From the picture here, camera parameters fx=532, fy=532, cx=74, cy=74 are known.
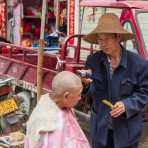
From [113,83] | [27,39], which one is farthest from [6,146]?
[27,39]

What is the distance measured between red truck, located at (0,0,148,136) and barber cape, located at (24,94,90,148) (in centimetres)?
252

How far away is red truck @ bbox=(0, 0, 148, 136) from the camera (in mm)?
6156

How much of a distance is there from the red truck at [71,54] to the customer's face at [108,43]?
1715mm

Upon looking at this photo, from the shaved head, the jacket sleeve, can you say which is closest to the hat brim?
the jacket sleeve

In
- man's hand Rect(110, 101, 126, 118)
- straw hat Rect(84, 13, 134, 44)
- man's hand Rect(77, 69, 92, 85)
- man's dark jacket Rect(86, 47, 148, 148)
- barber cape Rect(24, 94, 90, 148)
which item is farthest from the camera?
man's hand Rect(77, 69, 92, 85)

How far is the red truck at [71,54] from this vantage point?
6.16m

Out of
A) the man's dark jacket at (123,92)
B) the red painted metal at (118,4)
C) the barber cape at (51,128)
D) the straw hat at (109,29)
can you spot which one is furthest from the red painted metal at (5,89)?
the barber cape at (51,128)

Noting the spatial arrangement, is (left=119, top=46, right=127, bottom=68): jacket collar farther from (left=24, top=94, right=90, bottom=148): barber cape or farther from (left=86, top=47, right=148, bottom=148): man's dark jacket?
(left=24, top=94, right=90, bottom=148): barber cape

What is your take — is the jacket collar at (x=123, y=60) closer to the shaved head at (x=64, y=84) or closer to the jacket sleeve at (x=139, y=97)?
the jacket sleeve at (x=139, y=97)

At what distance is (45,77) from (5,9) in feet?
32.1

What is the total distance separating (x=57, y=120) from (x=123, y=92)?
92 cm

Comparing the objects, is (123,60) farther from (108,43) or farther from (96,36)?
(96,36)

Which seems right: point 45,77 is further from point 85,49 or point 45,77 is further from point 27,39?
point 27,39

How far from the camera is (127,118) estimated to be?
397 centimetres
